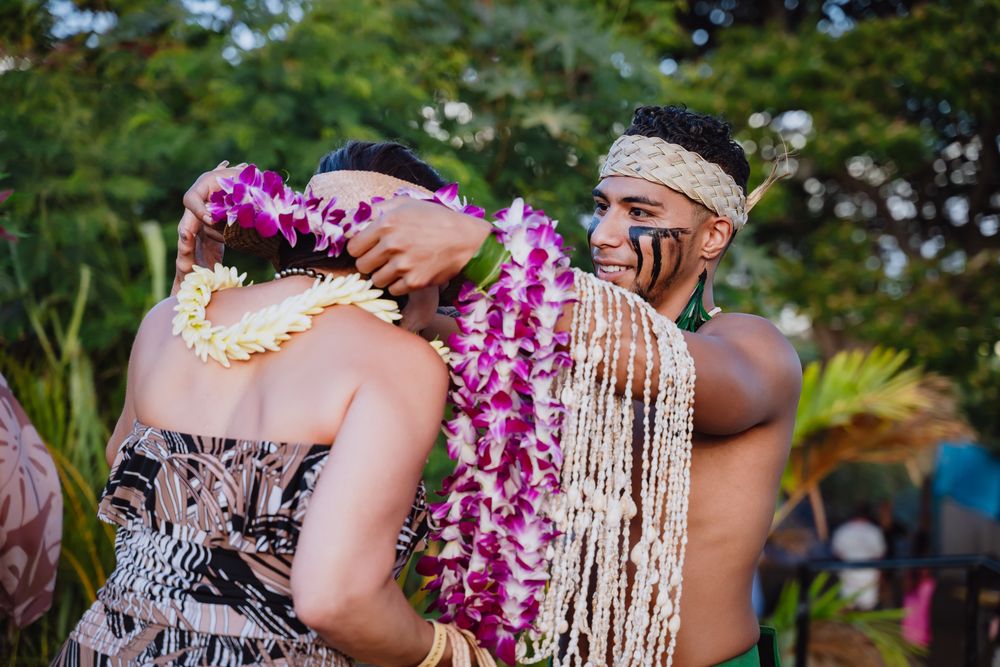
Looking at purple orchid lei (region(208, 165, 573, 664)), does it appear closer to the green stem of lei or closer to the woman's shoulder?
the green stem of lei

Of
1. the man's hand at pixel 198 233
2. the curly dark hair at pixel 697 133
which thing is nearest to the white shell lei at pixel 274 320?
the man's hand at pixel 198 233

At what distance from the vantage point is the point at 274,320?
1.66 m

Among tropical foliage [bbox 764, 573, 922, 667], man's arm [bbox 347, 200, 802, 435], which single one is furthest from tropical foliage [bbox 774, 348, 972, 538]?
man's arm [bbox 347, 200, 802, 435]

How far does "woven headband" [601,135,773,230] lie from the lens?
92.3 inches

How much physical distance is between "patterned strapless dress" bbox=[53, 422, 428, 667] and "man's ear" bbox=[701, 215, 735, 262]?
1.20m

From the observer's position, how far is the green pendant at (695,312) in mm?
2389

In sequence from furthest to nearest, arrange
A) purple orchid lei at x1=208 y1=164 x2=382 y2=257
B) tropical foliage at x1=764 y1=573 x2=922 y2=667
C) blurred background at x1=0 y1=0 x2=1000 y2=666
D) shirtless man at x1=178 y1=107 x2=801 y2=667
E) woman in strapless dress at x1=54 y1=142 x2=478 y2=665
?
tropical foliage at x1=764 y1=573 x2=922 y2=667
blurred background at x1=0 y1=0 x2=1000 y2=666
shirtless man at x1=178 y1=107 x2=801 y2=667
purple orchid lei at x1=208 y1=164 x2=382 y2=257
woman in strapless dress at x1=54 y1=142 x2=478 y2=665

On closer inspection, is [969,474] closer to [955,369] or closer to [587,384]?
[955,369]

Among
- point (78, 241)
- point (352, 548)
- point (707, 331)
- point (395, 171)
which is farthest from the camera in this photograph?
point (78, 241)

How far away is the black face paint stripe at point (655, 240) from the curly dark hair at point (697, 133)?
0.21m

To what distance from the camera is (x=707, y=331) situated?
7.09ft

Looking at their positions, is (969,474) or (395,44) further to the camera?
(969,474)

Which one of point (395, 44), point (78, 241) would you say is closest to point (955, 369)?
point (395, 44)

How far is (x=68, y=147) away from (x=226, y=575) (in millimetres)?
3733
